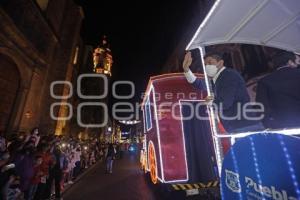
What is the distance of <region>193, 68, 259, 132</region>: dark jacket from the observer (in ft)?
8.34

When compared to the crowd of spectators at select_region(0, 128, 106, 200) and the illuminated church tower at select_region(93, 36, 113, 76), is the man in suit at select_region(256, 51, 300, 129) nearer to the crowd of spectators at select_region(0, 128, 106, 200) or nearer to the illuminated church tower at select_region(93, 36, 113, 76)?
the crowd of spectators at select_region(0, 128, 106, 200)

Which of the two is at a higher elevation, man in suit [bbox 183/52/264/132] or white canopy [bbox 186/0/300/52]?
white canopy [bbox 186/0/300/52]

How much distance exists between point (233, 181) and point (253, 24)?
238 cm

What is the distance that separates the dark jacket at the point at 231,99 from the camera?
2.54 m

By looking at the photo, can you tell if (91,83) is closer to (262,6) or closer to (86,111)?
(86,111)

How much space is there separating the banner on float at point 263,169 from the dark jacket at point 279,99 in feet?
2.98

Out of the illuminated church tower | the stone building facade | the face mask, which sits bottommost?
the face mask

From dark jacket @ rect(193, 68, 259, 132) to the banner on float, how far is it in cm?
60

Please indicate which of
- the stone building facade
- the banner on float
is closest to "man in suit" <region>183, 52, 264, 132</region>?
the banner on float

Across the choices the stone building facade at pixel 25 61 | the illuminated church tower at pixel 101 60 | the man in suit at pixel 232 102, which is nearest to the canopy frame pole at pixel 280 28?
the man in suit at pixel 232 102

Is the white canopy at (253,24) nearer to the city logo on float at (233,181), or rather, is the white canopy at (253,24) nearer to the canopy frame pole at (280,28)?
the canopy frame pole at (280,28)

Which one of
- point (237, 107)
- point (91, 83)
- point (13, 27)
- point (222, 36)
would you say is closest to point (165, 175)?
point (237, 107)

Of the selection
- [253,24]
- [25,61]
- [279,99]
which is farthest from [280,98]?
[25,61]

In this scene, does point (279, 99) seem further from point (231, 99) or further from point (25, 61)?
point (25, 61)
